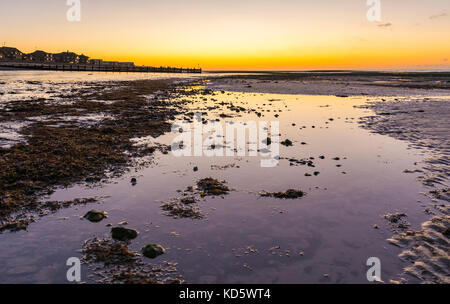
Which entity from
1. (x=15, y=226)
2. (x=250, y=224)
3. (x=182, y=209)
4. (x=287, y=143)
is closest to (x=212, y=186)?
(x=182, y=209)

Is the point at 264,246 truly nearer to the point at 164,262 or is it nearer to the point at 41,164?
the point at 164,262

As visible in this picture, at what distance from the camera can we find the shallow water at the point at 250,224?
5102 mm

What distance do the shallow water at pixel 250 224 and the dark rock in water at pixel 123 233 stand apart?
163 millimetres

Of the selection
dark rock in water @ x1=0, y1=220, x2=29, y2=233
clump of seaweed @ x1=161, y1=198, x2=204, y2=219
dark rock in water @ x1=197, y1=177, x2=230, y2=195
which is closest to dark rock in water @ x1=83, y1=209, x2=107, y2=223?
dark rock in water @ x1=0, y1=220, x2=29, y2=233

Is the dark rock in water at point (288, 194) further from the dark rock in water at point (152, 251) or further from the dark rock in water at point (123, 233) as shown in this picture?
the dark rock in water at point (123, 233)

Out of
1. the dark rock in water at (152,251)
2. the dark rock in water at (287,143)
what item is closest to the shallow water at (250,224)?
the dark rock in water at (152,251)

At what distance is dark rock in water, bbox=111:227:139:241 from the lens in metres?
6.00

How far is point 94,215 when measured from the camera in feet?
22.2

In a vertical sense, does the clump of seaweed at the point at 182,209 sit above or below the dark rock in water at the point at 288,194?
below

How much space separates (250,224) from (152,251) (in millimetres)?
2311

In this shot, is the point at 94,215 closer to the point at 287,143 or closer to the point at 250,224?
the point at 250,224

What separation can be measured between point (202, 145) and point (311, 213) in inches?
297

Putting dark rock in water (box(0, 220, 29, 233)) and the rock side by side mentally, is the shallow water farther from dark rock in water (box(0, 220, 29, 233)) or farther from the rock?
the rock

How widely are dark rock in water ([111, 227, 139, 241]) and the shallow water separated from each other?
16cm
